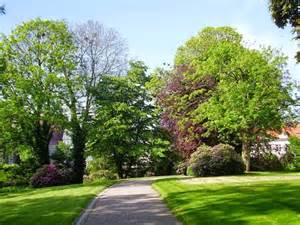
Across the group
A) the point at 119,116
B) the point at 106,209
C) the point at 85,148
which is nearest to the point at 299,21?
the point at 106,209

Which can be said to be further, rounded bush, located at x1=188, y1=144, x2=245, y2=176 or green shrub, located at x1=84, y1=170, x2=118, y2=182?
green shrub, located at x1=84, y1=170, x2=118, y2=182

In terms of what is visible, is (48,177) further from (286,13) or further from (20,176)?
(286,13)

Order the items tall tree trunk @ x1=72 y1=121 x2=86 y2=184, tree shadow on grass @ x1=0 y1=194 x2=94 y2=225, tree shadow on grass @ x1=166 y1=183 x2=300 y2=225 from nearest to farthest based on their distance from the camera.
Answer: tree shadow on grass @ x1=166 y1=183 x2=300 y2=225
tree shadow on grass @ x1=0 y1=194 x2=94 y2=225
tall tree trunk @ x1=72 y1=121 x2=86 y2=184

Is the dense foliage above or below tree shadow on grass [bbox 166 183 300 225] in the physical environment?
above

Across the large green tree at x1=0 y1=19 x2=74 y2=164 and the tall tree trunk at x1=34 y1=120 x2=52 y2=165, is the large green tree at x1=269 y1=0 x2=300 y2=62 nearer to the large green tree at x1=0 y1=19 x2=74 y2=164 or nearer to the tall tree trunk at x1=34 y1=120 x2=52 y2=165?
the large green tree at x1=0 y1=19 x2=74 y2=164

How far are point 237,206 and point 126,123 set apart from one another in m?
28.7

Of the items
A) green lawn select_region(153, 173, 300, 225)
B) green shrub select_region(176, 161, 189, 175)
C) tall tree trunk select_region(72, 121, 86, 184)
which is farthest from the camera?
tall tree trunk select_region(72, 121, 86, 184)

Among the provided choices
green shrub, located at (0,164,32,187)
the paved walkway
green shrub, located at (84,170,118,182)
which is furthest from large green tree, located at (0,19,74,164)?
the paved walkway

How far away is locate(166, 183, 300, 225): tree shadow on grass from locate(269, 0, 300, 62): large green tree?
4930 millimetres

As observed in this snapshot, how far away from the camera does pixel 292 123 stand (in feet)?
120

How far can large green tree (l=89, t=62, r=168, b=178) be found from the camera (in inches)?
1615

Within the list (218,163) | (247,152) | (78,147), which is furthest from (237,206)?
(78,147)

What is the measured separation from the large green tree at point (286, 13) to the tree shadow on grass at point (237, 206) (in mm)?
4930

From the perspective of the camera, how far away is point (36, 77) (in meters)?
39.6
